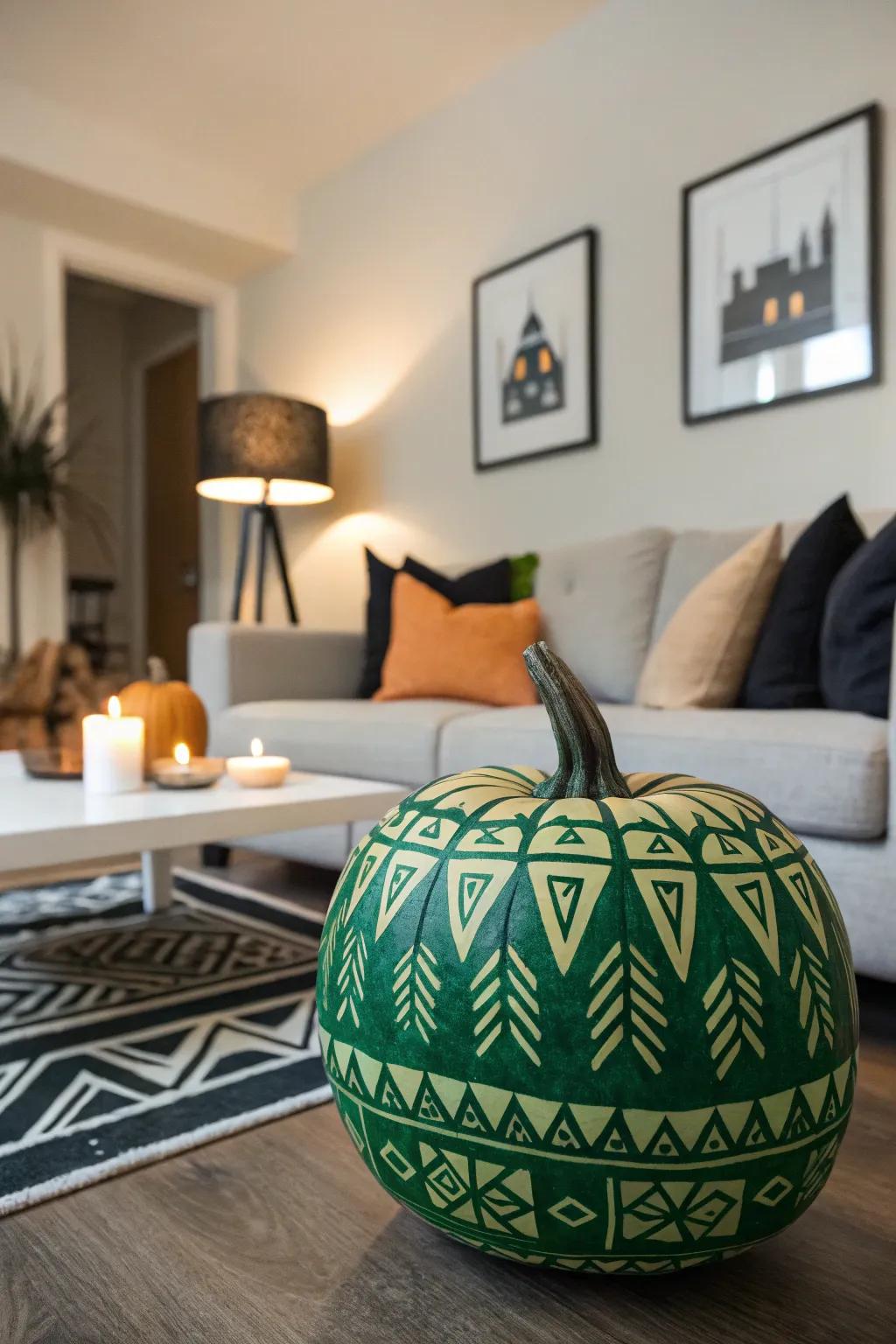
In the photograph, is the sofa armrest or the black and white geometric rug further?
the sofa armrest

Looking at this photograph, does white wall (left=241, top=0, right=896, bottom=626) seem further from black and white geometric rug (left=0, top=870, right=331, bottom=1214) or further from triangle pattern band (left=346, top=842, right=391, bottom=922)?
triangle pattern band (left=346, top=842, right=391, bottom=922)

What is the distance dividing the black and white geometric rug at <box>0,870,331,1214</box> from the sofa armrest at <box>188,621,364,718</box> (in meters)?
0.78

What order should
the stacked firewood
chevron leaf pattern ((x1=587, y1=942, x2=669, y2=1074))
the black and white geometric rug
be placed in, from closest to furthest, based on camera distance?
chevron leaf pattern ((x1=587, y1=942, x2=669, y2=1074)) → the black and white geometric rug → the stacked firewood

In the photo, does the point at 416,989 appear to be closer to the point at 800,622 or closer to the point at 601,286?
the point at 800,622

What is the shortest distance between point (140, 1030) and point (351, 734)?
3.14 ft

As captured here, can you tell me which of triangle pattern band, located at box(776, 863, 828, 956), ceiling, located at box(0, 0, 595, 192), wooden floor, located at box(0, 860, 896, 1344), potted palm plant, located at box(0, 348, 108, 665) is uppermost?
ceiling, located at box(0, 0, 595, 192)

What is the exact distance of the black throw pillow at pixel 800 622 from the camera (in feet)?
6.31

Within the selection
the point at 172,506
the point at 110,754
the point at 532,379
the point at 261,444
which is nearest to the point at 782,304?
the point at 532,379

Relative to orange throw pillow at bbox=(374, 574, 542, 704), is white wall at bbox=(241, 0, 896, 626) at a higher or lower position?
higher

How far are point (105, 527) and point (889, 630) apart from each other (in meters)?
5.46

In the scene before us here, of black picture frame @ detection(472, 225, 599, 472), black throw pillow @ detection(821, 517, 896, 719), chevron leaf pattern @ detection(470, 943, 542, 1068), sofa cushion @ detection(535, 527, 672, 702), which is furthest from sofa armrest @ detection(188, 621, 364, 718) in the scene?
chevron leaf pattern @ detection(470, 943, 542, 1068)

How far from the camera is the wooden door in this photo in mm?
5734

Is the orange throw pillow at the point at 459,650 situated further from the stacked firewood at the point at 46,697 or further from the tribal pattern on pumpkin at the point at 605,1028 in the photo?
the tribal pattern on pumpkin at the point at 605,1028

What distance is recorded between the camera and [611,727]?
1781mm
